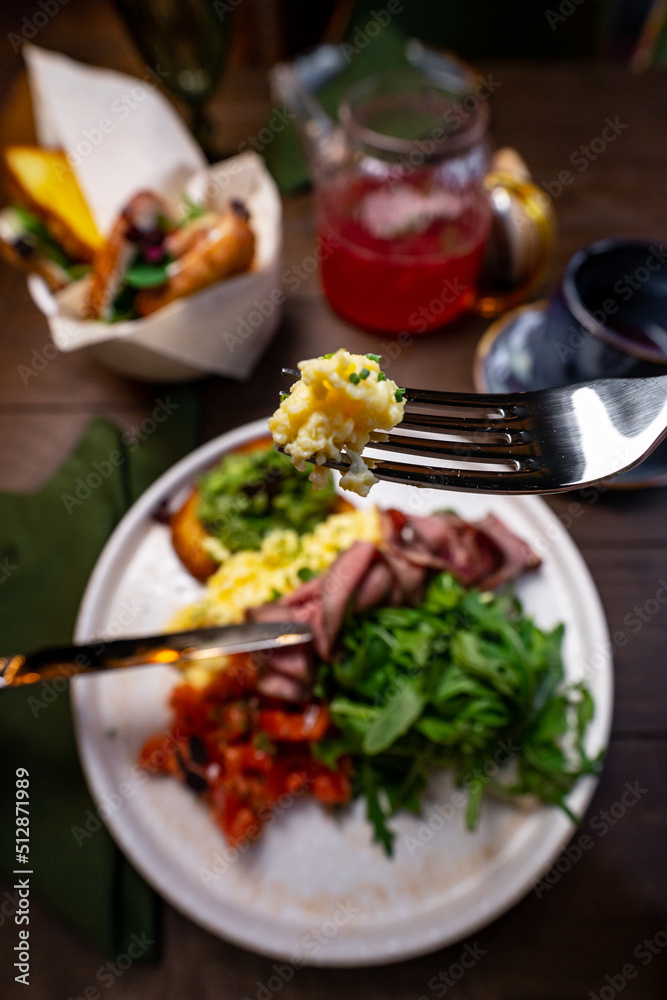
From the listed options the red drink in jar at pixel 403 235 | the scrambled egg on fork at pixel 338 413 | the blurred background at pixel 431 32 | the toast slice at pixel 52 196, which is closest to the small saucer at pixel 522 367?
the red drink in jar at pixel 403 235

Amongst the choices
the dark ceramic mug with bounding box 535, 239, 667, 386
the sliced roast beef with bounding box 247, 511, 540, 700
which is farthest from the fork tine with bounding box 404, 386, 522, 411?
the dark ceramic mug with bounding box 535, 239, 667, 386

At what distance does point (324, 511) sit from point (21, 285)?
3.89 feet

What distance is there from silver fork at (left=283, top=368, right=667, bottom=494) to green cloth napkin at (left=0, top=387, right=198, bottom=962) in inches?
33.4

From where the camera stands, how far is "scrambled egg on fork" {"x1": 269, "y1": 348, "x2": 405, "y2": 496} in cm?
63

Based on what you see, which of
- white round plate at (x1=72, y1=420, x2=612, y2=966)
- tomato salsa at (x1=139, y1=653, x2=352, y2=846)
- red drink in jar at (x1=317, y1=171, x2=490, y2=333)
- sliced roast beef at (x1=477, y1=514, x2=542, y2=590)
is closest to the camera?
white round plate at (x1=72, y1=420, x2=612, y2=966)

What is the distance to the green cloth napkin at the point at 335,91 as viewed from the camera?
6.56ft

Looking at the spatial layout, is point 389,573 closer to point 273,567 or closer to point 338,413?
point 273,567

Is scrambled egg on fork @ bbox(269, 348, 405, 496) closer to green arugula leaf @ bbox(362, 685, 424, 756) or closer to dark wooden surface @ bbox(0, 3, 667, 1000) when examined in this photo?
green arugula leaf @ bbox(362, 685, 424, 756)

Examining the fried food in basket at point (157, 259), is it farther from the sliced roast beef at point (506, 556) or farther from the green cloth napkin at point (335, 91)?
the sliced roast beef at point (506, 556)

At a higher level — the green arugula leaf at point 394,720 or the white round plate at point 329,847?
the green arugula leaf at point 394,720

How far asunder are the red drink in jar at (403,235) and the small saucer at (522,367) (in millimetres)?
174

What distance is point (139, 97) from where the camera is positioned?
1.70m

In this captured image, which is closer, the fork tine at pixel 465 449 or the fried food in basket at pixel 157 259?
the fork tine at pixel 465 449

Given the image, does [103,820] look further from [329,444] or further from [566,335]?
[566,335]
